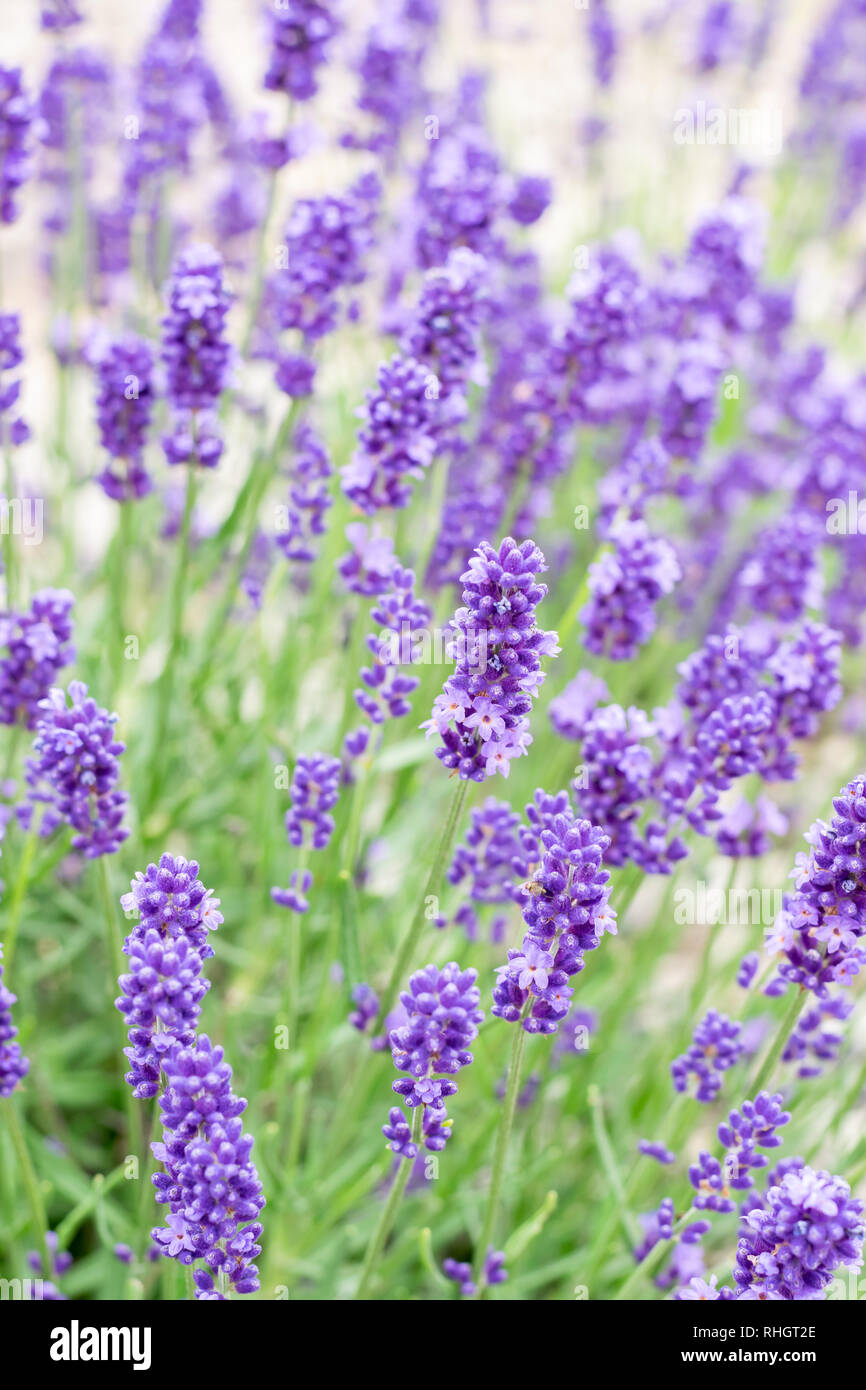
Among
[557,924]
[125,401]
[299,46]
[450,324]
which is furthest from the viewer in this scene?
[299,46]

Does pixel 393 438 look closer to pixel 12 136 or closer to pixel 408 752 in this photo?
pixel 408 752

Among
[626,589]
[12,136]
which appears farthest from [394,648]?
[12,136]

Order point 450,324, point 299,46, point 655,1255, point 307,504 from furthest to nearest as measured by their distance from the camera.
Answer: point 299,46
point 307,504
point 450,324
point 655,1255

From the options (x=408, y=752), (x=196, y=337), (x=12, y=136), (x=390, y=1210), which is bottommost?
(x=390, y=1210)

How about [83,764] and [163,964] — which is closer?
[163,964]

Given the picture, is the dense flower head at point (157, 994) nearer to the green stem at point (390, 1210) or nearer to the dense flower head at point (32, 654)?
the green stem at point (390, 1210)

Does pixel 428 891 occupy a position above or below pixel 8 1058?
above

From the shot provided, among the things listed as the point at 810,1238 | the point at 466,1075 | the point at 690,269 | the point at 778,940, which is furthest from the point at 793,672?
the point at 690,269
